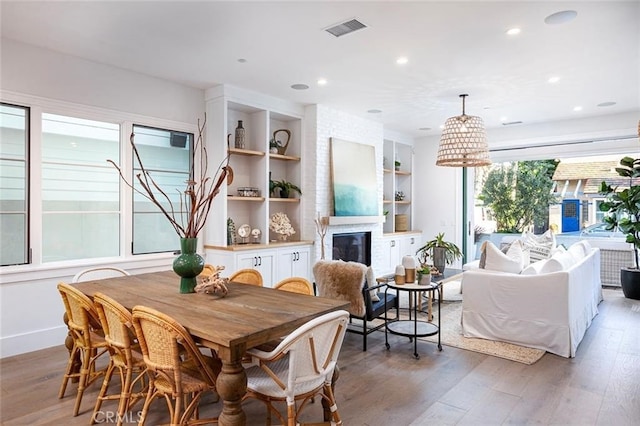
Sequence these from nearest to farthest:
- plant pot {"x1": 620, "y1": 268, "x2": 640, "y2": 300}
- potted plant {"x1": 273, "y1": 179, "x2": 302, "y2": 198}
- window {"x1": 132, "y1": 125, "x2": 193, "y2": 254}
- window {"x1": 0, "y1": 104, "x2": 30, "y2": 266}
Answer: window {"x1": 0, "y1": 104, "x2": 30, "y2": 266} → window {"x1": 132, "y1": 125, "x2": 193, "y2": 254} → plant pot {"x1": 620, "y1": 268, "x2": 640, "y2": 300} → potted plant {"x1": 273, "y1": 179, "x2": 302, "y2": 198}

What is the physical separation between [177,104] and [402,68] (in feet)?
9.10

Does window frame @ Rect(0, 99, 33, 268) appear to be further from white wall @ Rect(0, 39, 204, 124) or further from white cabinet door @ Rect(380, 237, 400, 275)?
white cabinet door @ Rect(380, 237, 400, 275)

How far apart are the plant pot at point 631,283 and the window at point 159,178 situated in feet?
21.1

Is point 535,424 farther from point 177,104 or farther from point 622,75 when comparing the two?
point 177,104

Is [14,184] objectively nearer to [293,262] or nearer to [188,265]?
[188,265]

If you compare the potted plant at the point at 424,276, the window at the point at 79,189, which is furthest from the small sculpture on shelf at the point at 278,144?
the potted plant at the point at 424,276

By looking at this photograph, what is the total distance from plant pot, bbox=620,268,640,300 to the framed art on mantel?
3929 mm

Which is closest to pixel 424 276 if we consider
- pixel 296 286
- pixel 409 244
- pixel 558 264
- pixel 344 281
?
pixel 344 281

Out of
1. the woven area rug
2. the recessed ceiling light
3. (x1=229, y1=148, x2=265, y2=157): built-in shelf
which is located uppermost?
the recessed ceiling light

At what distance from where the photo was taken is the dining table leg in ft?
6.05

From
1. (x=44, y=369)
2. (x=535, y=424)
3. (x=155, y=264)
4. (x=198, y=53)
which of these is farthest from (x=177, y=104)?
(x=535, y=424)

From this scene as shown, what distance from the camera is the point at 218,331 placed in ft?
6.32

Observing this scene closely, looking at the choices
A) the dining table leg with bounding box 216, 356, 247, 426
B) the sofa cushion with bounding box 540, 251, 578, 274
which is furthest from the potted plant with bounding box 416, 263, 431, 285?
the dining table leg with bounding box 216, 356, 247, 426

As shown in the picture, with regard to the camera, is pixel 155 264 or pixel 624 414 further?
pixel 155 264
